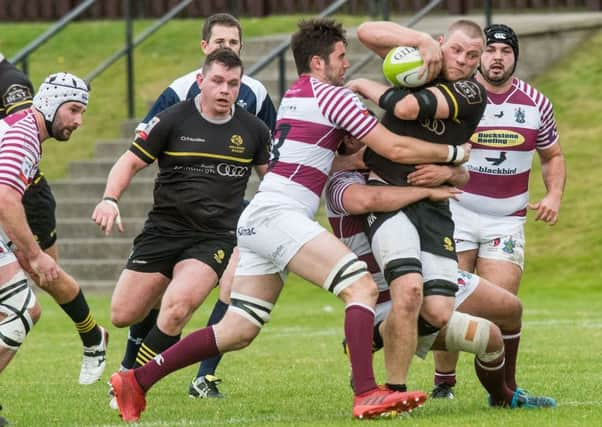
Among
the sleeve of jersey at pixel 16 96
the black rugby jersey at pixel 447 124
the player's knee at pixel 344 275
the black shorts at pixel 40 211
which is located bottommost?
the black shorts at pixel 40 211

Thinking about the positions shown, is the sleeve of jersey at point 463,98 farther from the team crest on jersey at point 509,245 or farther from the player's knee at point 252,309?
the team crest on jersey at point 509,245

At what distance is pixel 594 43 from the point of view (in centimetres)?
2286

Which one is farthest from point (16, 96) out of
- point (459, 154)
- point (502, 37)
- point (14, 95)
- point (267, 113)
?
point (459, 154)

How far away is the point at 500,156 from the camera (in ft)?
31.9

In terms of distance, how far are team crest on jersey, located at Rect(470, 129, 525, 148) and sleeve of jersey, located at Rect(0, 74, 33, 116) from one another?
3266 millimetres

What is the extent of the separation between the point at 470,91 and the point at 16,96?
4.01 m

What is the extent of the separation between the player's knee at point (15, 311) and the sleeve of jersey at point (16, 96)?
2.90 meters

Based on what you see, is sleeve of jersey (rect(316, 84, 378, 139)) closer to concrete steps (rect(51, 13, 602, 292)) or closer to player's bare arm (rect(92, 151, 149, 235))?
player's bare arm (rect(92, 151, 149, 235))

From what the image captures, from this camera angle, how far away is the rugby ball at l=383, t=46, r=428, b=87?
7.98 metres

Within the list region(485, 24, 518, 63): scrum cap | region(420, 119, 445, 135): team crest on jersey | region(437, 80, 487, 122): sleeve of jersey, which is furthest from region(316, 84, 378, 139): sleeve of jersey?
region(485, 24, 518, 63): scrum cap

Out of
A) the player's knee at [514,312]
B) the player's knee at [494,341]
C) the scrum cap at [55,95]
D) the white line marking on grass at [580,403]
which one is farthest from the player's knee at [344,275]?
the scrum cap at [55,95]

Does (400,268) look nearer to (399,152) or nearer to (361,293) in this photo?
(361,293)

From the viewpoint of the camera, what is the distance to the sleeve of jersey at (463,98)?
315 inches

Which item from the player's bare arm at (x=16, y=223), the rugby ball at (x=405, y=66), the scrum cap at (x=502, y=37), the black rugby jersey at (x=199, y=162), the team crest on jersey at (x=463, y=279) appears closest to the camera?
the player's bare arm at (x=16, y=223)
